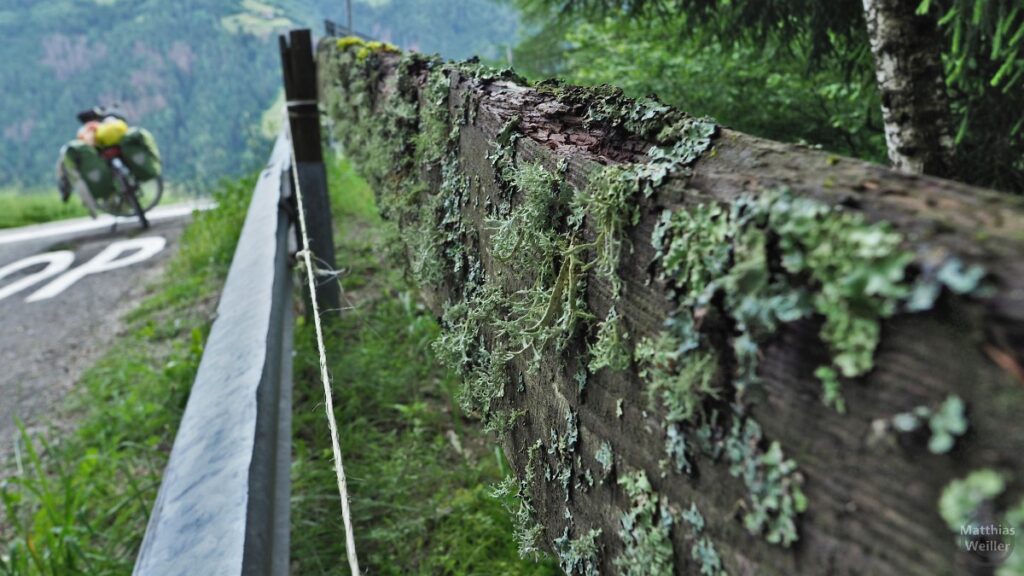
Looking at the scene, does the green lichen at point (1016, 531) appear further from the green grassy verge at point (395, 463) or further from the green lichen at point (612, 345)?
the green grassy verge at point (395, 463)

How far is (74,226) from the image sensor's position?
43.3 ft

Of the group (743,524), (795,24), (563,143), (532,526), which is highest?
(795,24)

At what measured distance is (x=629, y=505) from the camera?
1077 mm

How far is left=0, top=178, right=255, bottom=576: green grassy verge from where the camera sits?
319 centimetres

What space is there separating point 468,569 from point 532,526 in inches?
49.9

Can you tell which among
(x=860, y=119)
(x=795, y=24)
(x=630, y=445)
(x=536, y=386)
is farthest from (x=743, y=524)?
(x=860, y=119)

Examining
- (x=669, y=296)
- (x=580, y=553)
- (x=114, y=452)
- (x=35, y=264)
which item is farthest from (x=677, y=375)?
(x=35, y=264)

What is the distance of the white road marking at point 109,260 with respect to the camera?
8.76 meters

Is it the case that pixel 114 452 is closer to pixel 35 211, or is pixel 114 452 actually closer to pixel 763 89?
pixel 763 89

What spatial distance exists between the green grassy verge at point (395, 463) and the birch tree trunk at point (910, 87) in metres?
2.32

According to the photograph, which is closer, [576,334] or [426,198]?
[576,334]

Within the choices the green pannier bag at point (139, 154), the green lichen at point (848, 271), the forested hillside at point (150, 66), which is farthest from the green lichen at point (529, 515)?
the forested hillside at point (150, 66)

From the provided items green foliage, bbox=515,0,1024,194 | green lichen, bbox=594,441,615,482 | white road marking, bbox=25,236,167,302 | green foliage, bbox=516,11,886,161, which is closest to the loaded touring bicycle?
white road marking, bbox=25,236,167,302

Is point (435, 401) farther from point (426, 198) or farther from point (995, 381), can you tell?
point (995, 381)
